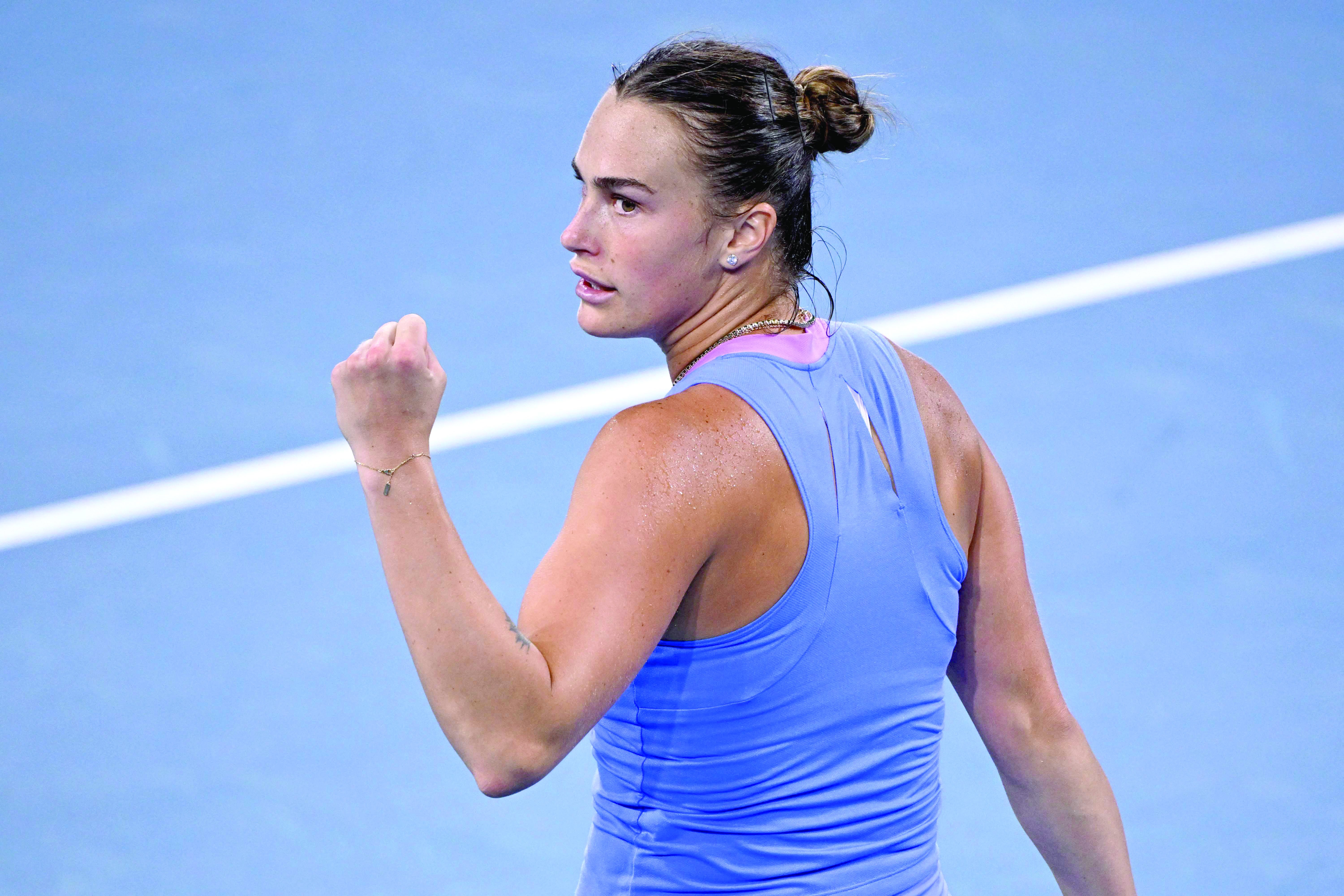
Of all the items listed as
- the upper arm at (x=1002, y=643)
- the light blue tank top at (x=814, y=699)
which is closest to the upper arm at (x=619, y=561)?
the light blue tank top at (x=814, y=699)

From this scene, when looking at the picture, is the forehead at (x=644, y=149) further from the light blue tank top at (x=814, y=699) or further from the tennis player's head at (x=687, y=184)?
the light blue tank top at (x=814, y=699)

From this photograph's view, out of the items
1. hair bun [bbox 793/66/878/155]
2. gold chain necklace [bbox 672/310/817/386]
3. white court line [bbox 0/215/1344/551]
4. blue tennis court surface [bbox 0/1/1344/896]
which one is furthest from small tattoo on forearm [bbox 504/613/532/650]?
white court line [bbox 0/215/1344/551]

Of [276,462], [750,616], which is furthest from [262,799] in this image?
[750,616]

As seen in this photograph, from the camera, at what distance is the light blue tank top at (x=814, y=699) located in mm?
1862

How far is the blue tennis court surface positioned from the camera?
3.85 meters

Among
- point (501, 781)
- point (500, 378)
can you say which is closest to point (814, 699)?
point (501, 781)

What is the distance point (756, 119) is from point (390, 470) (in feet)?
2.45

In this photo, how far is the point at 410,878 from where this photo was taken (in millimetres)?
3676

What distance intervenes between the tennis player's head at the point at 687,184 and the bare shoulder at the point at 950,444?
24 cm

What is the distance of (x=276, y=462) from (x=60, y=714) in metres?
1.10

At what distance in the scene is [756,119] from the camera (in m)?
2.05

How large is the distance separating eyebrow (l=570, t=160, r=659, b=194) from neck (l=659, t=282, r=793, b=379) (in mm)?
182

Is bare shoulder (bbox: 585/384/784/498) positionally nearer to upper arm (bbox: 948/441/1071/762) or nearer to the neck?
the neck

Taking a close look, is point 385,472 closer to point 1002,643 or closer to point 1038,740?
point 1002,643
